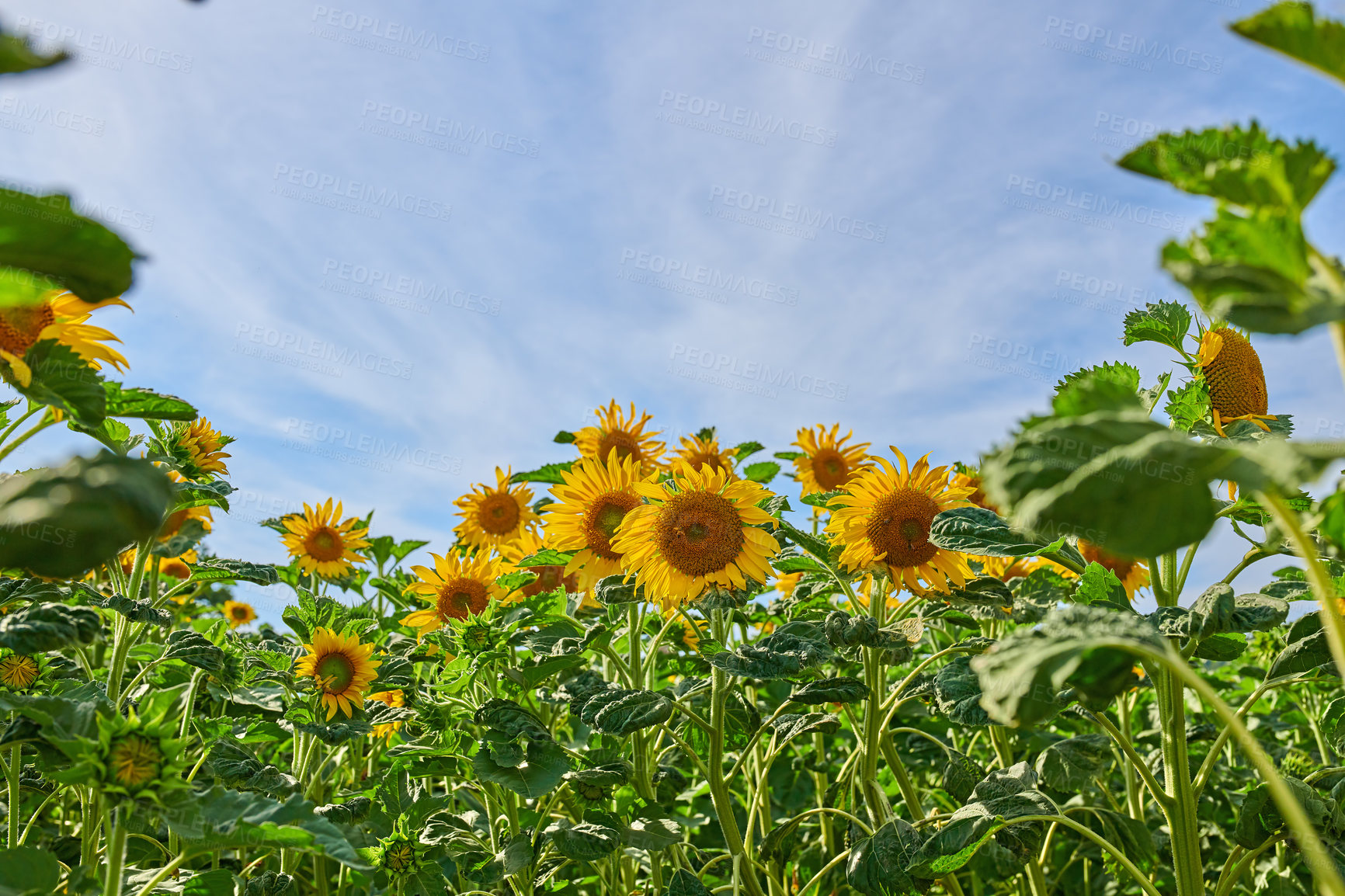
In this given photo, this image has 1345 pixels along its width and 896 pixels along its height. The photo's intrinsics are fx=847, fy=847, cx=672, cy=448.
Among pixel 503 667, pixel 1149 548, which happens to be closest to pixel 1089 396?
pixel 1149 548

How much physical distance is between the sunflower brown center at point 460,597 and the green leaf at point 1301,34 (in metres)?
2.90

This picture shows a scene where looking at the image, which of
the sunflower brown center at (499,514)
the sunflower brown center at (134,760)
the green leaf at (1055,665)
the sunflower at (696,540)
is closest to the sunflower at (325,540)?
the sunflower brown center at (499,514)

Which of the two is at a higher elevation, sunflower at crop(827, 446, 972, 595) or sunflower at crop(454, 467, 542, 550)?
sunflower at crop(454, 467, 542, 550)

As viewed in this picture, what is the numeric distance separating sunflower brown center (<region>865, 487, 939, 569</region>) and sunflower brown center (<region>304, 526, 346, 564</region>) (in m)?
3.27

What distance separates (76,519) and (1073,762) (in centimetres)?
246

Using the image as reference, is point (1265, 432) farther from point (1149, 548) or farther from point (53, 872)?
point (53, 872)

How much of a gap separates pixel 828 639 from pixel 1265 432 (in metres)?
1.13

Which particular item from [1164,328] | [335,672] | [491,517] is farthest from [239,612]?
[1164,328]

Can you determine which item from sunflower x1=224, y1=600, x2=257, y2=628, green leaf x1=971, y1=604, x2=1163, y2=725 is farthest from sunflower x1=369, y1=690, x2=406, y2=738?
sunflower x1=224, y1=600, x2=257, y2=628

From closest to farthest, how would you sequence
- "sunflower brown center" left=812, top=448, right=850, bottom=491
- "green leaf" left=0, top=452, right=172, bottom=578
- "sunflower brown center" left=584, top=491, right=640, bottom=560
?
1. "green leaf" left=0, top=452, right=172, bottom=578
2. "sunflower brown center" left=584, top=491, right=640, bottom=560
3. "sunflower brown center" left=812, top=448, right=850, bottom=491

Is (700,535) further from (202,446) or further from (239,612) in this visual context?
(239,612)

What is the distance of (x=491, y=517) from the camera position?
429cm

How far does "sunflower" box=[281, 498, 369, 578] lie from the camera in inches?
184

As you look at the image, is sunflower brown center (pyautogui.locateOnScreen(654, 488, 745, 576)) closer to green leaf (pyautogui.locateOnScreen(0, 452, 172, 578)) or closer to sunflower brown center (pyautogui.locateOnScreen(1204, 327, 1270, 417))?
sunflower brown center (pyautogui.locateOnScreen(1204, 327, 1270, 417))
